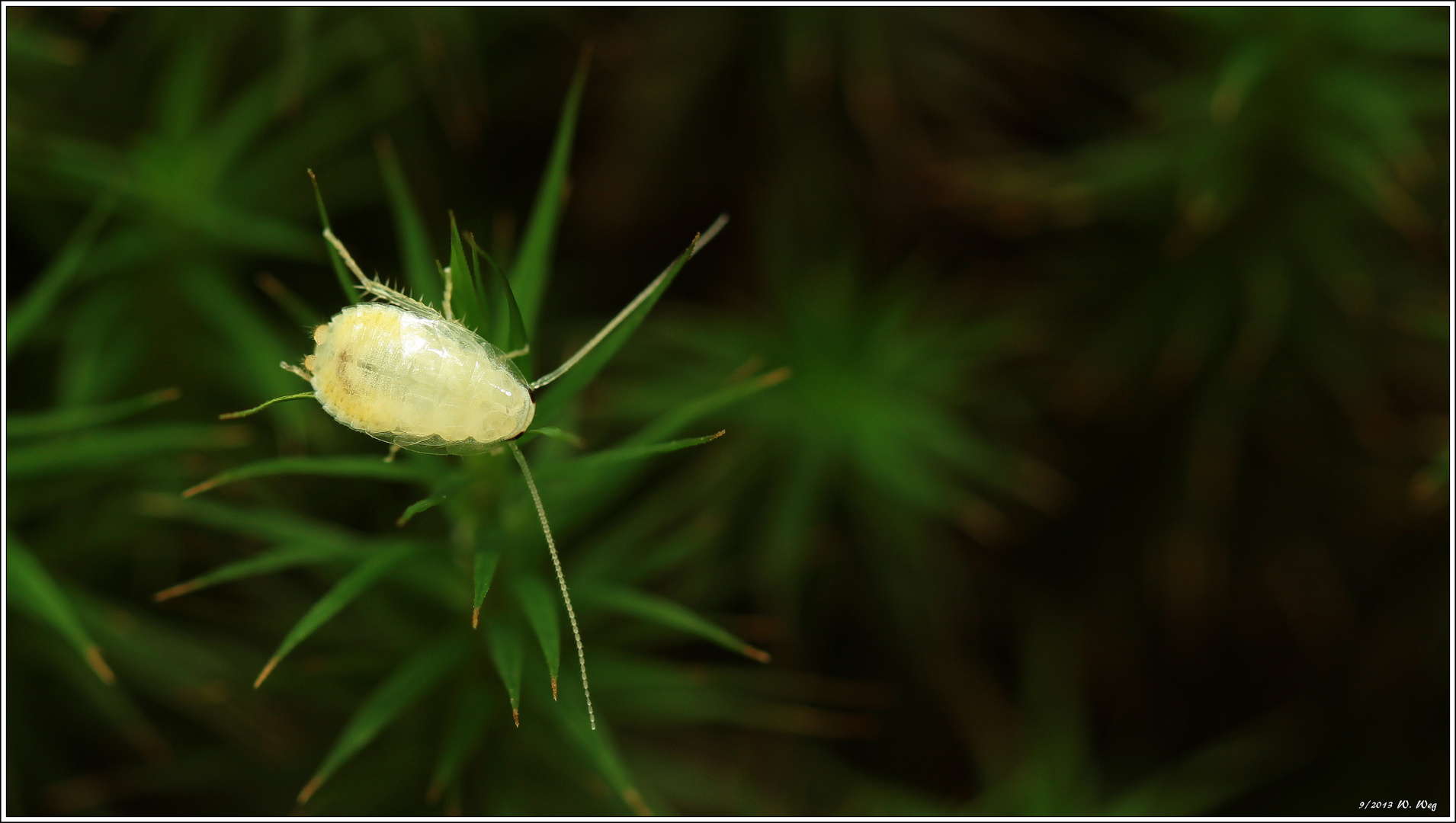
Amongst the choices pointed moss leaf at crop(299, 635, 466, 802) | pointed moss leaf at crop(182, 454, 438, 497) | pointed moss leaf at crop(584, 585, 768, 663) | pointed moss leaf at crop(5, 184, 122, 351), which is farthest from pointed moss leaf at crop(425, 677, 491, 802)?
pointed moss leaf at crop(5, 184, 122, 351)

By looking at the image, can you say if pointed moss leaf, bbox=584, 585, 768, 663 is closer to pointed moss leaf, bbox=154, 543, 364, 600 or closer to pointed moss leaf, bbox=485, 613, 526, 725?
pointed moss leaf, bbox=485, 613, 526, 725

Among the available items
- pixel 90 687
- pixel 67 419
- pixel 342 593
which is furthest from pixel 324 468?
pixel 90 687

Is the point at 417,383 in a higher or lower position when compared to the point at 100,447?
lower

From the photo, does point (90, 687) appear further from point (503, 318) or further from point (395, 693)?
point (503, 318)

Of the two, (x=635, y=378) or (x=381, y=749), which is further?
(x=635, y=378)

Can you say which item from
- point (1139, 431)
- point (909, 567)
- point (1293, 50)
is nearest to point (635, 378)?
point (909, 567)

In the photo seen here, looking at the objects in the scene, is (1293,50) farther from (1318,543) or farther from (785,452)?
(785,452)

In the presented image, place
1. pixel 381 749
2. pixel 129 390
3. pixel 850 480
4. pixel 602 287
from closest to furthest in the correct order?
pixel 381 749
pixel 129 390
pixel 850 480
pixel 602 287

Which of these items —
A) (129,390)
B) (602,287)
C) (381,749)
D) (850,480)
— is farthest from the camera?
(602,287)
